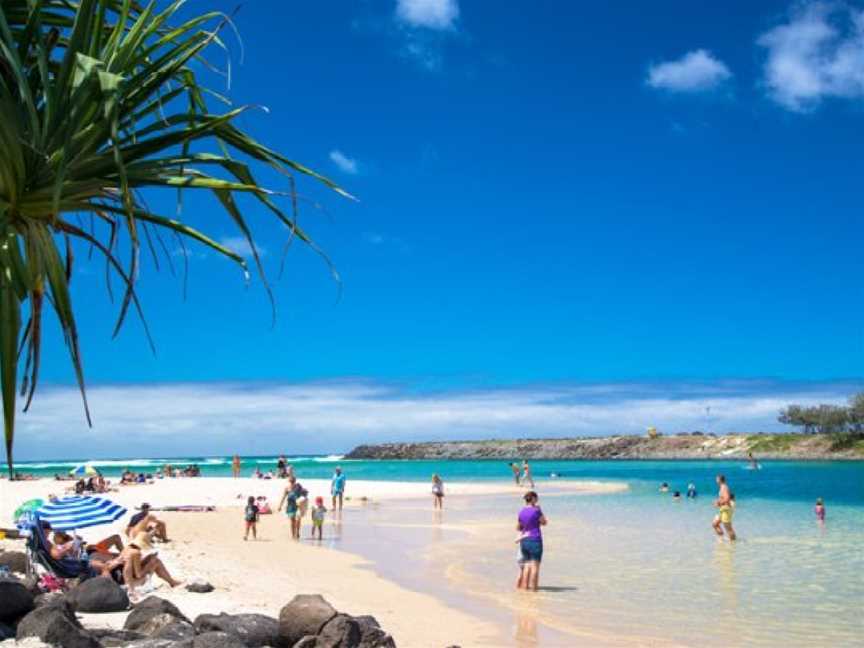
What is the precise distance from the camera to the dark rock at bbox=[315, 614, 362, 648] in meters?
7.14

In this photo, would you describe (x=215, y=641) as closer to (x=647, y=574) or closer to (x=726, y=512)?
(x=647, y=574)

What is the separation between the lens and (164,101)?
164 inches

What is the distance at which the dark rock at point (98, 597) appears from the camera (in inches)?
352

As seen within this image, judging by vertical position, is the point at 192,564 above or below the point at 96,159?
below

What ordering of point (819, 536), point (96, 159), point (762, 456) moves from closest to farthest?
point (96, 159)
point (819, 536)
point (762, 456)

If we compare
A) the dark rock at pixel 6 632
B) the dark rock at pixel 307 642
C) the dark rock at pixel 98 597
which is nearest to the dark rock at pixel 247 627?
the dark rock at pixel 307 642

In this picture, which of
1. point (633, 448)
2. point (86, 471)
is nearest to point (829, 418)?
point (633, 448)

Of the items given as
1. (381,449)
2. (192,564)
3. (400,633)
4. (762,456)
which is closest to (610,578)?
(400,633)

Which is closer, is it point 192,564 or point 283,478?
point 192,564

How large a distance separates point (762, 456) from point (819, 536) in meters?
96.2

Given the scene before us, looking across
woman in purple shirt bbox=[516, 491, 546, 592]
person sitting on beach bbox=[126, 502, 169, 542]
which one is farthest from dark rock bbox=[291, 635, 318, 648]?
woman in purple shirt bbox=[516, 491, 546, 592]

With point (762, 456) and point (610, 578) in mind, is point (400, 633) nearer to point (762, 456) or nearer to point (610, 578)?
point (610, 578)

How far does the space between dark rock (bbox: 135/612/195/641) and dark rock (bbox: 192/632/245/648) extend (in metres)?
0.45

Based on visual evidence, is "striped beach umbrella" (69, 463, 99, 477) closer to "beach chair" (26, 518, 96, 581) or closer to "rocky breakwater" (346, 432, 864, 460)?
"beach chair" (26, 518, 96, 581)
